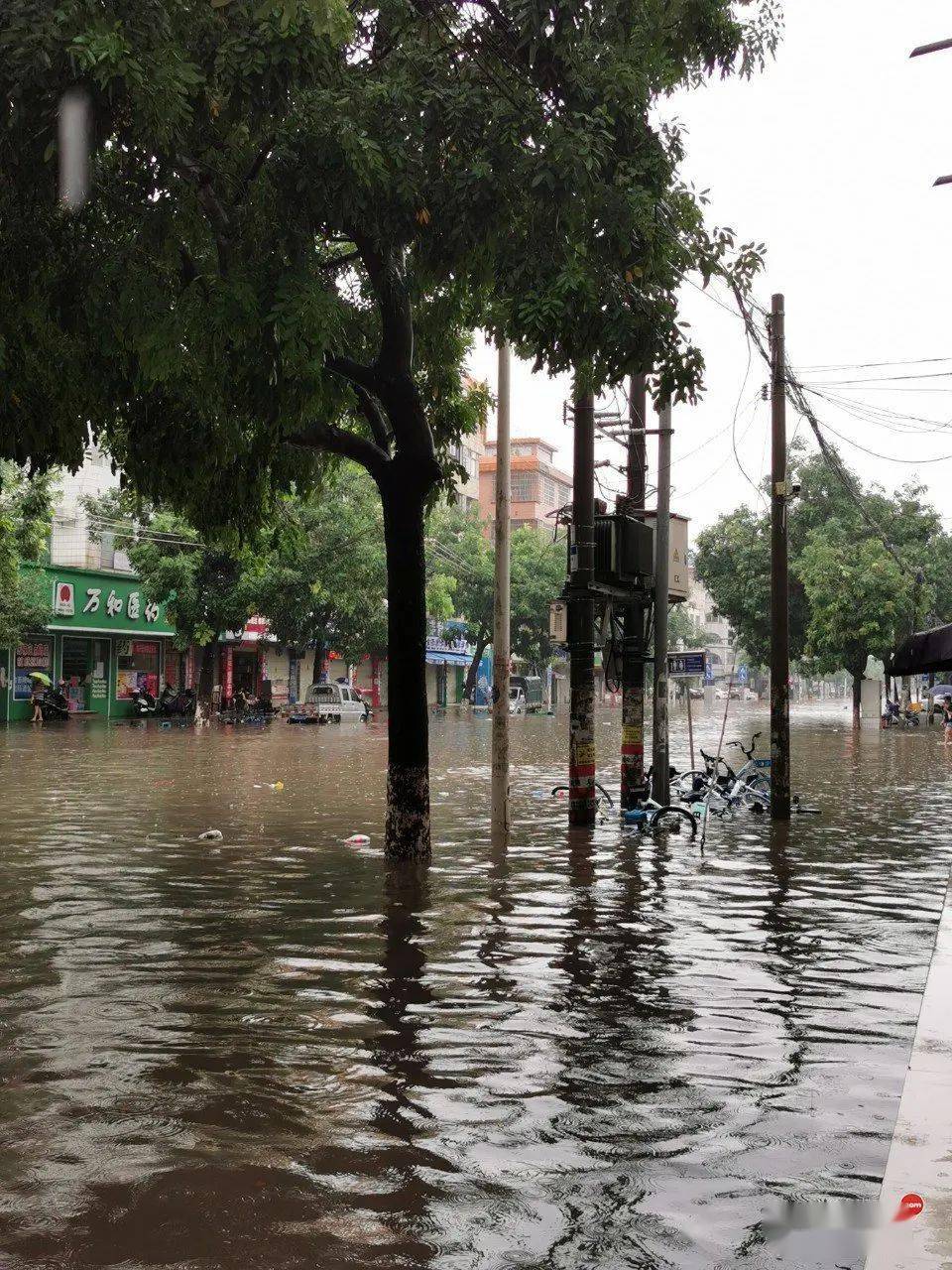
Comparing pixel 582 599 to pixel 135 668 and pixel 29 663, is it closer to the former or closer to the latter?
pixel 29 663

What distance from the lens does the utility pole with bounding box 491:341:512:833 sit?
1512 cm

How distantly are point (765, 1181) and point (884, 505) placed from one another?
197 feet

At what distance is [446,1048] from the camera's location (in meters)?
6.75

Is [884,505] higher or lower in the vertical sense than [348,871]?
higher

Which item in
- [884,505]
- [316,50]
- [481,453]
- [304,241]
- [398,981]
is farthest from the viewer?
[481,453]

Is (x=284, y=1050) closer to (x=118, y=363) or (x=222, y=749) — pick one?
(x=118, y=363)

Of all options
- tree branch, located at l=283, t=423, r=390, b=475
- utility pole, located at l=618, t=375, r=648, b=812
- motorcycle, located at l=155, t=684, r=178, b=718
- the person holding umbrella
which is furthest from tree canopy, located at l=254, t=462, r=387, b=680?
tree branch, located at l=283, t=423, r=390, b=475

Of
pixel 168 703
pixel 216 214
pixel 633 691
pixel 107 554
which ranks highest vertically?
pixel 107 554

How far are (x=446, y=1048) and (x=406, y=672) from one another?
6713mm

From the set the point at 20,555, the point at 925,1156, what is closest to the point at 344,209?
the point at 925,1156

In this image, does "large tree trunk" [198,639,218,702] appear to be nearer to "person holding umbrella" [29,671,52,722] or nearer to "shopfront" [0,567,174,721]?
"shopfront" [0,567,174,721]

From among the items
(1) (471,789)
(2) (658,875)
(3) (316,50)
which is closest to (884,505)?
(1) (471,789)

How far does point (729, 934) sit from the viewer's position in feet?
32.9

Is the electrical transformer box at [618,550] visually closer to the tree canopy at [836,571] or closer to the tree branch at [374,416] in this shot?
the tree branch at [374,416]
